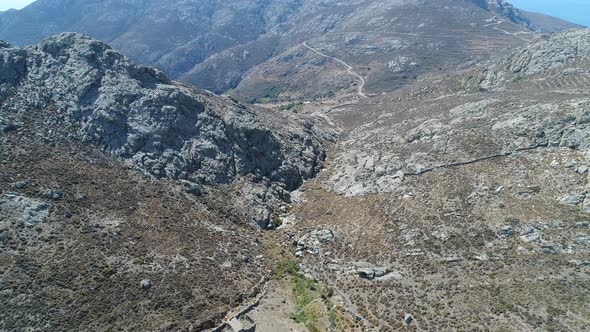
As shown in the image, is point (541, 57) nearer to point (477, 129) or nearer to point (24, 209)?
point (477, 129)

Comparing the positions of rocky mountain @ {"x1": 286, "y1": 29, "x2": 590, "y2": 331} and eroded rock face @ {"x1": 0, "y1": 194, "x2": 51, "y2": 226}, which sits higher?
eroded rock face @ {"x1": 0, "y1": 194, "x2": 51, "y2": 226}

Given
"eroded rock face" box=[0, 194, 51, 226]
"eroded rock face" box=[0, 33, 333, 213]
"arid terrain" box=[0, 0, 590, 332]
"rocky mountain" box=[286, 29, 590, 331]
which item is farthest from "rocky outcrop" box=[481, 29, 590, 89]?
"eroded rock face" box=[0, 194, 51, 226]

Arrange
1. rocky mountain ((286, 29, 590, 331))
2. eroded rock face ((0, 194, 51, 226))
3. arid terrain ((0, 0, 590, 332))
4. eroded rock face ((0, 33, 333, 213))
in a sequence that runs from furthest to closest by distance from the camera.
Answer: eroded rock face ((0, 33, 333, 213)), eroded rock face ((0, 194, 51, 226)), rocky mountain ((286, 29, 590, 331)), arid terrain ((0, 0, 590, 332))

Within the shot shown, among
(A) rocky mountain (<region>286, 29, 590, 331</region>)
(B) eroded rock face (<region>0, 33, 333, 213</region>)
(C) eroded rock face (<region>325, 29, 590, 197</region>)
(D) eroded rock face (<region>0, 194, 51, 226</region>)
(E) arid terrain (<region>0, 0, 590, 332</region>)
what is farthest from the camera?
(B) eroded rock face (<region>0, 33, 333, 213</region>)

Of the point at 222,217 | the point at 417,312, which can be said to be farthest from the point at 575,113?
the point at 222,217

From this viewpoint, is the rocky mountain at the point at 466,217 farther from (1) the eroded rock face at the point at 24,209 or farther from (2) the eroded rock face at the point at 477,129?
(1) the eroded rock face at the point at 24,209

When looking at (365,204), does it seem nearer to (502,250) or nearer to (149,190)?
(502,250)

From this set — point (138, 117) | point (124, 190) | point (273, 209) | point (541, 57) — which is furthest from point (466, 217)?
point (541, 57)

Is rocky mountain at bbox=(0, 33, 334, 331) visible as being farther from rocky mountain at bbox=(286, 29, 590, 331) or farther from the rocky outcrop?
the rocky outcrop
